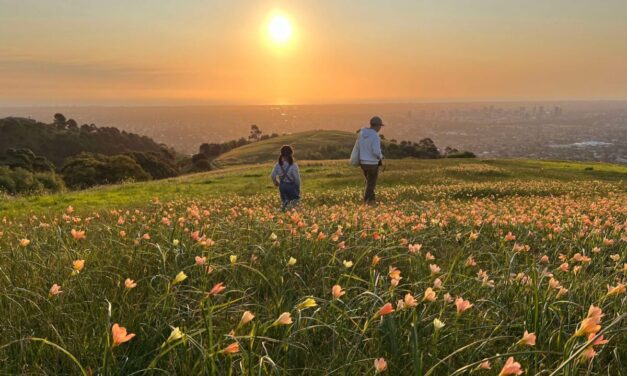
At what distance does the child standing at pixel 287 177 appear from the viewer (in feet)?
46.1

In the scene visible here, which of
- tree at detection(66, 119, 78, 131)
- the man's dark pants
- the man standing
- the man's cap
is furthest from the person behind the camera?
tree at detection(66, 119, 78, 131)

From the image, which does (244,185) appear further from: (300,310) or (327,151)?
(327,151)

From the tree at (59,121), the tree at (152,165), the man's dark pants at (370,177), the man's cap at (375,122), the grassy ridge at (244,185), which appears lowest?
the tree at (152,165)

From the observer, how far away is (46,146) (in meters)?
118

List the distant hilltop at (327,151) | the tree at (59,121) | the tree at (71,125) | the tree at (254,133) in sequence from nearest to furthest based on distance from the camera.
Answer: the distant hilltop at (327,151), the tree at (59,121), the tree at (71,125), the tree at (254,133)

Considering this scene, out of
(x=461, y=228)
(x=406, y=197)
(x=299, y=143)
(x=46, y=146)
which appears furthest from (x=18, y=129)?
(x=461, y=228)

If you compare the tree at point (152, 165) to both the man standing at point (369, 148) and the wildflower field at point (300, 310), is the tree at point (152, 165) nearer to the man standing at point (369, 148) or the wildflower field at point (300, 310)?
the man standing at point (369, 148)

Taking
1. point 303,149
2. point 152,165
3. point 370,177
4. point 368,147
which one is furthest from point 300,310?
point 303,149

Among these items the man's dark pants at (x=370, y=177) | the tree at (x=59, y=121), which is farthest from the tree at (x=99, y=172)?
the tree at (x=59, y=121)

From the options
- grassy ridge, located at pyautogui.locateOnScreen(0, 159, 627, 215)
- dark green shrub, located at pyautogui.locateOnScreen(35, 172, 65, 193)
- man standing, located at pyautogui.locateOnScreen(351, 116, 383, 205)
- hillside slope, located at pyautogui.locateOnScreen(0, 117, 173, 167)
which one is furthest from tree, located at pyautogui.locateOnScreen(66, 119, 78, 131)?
man standing, located at pyautogui.locateOnScreen(351, 116, 383, 205)

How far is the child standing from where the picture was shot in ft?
46.1

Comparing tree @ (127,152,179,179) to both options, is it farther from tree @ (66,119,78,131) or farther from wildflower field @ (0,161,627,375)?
tree @ (66,119,78,131)

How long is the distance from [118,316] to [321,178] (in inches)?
1139

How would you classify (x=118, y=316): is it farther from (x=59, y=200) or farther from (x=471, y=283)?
(x=59, y=200)
